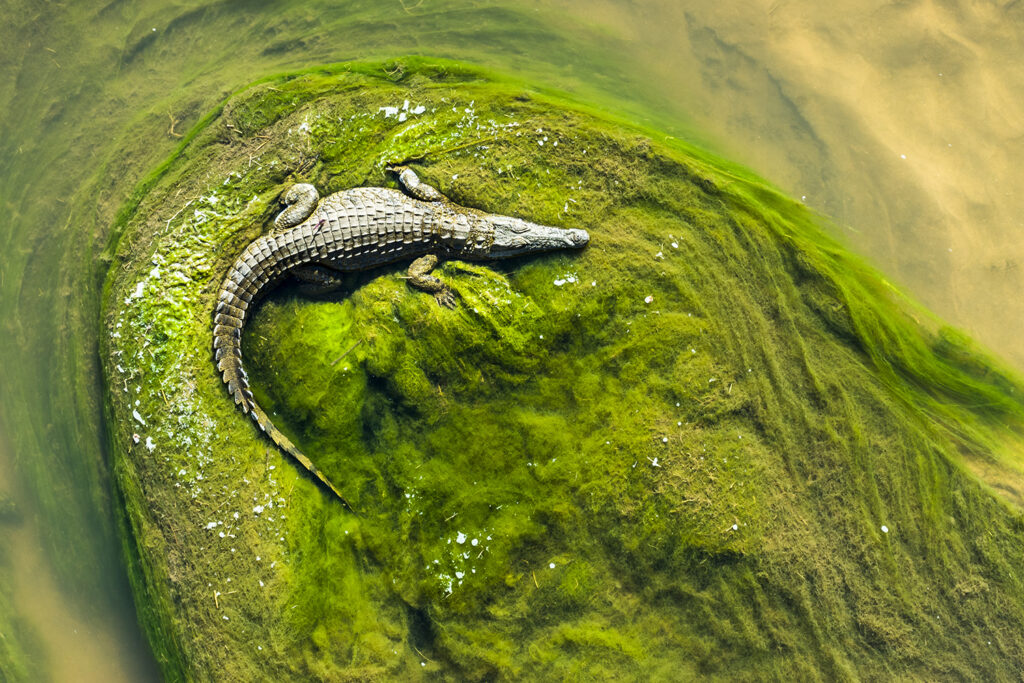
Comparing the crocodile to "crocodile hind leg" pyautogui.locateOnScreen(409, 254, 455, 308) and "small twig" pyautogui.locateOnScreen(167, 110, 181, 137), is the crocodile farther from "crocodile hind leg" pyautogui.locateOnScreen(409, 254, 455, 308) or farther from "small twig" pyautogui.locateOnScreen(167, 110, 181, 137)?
"small twig" pyautogui.locateOnScreen(167, 110, 181, 137)

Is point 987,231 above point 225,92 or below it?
below

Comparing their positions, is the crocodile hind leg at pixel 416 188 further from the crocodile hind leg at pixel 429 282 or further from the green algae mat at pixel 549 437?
the crocodile hind leg at pixel 429 282

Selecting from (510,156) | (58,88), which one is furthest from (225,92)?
(510,156)

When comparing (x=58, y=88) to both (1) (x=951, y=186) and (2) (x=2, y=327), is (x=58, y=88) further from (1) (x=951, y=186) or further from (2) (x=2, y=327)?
(1) (x=951, y=186)

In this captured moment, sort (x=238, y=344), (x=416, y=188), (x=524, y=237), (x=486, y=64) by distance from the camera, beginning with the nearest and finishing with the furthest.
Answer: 1. (x=238, y=344)
2. (x=524, y=237)
3. (x=416, y=188)
4. (x=486, y=64)

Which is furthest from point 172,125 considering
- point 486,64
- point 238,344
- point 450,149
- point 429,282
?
point 486,64

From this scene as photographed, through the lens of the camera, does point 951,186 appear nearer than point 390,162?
No

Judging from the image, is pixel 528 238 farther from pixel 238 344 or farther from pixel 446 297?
pixel 238 344
